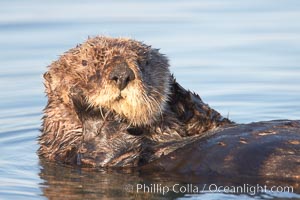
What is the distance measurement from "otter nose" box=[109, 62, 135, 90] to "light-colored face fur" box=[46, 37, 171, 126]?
32 millimetres

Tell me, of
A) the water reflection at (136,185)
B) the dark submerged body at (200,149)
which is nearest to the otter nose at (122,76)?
the dark submerged body at (200,149)

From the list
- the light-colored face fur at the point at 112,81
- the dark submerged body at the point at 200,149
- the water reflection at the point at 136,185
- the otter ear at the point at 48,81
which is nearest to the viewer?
the water reflection at the point at 136,185

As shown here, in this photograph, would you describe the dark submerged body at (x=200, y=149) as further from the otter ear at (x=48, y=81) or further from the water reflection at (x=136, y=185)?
the otter ear at (x=48, y=81)

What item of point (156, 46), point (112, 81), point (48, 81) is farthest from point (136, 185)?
point (156, 46)

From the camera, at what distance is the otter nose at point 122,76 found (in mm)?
7137

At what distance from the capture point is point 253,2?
13172mm

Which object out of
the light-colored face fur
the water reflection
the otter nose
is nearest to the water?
the water reflection

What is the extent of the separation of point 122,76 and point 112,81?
9 centimetres

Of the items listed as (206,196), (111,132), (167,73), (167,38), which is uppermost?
(167,38)

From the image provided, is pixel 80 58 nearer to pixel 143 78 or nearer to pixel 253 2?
pixel 143 78

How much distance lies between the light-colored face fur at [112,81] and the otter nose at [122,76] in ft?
0.10

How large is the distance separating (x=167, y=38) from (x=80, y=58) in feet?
13.8

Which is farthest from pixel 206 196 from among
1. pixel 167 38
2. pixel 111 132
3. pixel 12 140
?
pixel 167 38

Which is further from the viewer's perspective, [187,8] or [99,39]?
[187,8]
